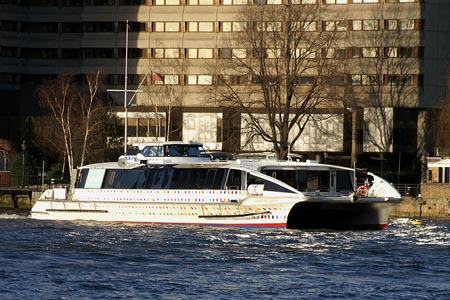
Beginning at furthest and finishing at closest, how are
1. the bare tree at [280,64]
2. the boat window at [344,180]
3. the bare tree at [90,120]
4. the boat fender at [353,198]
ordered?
the bare tree at [90,120]
the bare tree at [280,64]
the boat window at [344,180]
the boat fender at [353,198]

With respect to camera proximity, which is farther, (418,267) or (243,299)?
(418,267)

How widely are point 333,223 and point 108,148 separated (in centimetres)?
4428

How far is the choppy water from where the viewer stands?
133 feet

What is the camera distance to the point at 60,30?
423 ft

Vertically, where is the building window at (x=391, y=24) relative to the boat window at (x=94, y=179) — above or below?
above

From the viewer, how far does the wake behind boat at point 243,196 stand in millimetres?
61500

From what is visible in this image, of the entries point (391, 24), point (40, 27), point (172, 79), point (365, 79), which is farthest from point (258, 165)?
point (40, 27)

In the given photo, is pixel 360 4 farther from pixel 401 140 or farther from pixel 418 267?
pixel 418 267

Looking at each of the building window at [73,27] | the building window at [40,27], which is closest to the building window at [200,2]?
the building window at [73,27]

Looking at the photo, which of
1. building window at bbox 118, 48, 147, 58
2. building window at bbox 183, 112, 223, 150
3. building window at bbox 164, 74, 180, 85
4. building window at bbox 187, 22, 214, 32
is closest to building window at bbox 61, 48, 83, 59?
building window at bbox 118, 48, 147, 58

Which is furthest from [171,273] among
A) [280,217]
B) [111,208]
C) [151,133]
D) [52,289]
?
[151,133]

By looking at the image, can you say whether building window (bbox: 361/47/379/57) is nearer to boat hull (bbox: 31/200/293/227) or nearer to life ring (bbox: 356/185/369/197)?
boat hull (bbox: 31/200/293/227)

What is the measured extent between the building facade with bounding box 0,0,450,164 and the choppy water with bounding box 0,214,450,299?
47691 millimetres

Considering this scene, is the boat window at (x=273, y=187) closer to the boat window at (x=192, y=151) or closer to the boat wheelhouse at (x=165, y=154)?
the boat wheelhouse at (x=165, y=154)
